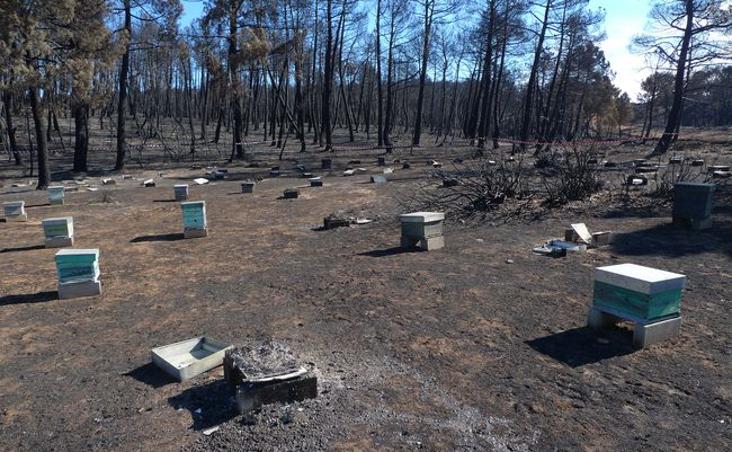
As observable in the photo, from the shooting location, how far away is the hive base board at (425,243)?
9.20 meters

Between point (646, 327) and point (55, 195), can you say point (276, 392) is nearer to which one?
point (646, 327)

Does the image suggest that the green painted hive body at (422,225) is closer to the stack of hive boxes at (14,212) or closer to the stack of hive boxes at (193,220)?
the stack of hive boxes at (193,220)

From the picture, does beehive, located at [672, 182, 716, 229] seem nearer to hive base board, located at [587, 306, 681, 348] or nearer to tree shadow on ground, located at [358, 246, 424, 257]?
tree shadow on ground, located at [358, 246, 424, 257]

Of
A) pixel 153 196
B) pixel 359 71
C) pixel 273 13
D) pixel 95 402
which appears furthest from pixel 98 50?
pixel 359 71

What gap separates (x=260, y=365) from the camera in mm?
4145

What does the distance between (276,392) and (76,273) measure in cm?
462

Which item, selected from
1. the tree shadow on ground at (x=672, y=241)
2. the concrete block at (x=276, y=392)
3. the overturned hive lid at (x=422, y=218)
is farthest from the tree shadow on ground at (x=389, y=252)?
the concrete block at (x=276, y=392)

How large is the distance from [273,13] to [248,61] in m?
3.64

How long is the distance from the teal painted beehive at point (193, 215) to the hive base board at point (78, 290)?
381cm

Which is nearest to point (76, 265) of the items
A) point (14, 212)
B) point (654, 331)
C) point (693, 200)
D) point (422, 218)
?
point (422, 218)

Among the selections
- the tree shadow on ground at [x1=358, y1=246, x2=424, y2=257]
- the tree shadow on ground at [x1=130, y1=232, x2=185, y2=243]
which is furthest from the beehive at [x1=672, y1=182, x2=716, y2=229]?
the tree shadow on ground at [x1=130, y1=232, x2=185, y2=243]

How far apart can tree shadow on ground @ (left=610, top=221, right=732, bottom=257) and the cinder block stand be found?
9.62ft

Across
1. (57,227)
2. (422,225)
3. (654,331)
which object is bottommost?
(57,227)

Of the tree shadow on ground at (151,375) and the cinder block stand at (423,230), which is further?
the cinder block stand at (423,230)
